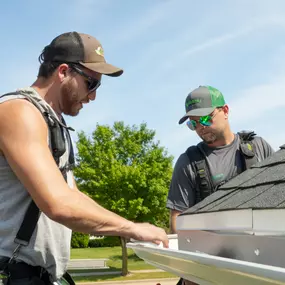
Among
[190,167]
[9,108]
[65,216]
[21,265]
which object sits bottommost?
[21,265]

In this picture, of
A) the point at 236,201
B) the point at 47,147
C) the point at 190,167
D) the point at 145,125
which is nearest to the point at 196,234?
the point at 236,201

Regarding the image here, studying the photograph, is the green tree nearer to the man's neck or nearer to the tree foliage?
the tree foliage

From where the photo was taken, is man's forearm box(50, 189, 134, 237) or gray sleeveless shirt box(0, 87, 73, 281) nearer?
man's forearm box(50, 189, 134, 237)

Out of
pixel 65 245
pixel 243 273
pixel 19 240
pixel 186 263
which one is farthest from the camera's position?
pixel 65 245

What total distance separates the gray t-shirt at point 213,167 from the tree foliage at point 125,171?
2830 cm

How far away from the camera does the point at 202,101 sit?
381 cm

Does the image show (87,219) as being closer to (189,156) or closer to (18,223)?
(18,223)

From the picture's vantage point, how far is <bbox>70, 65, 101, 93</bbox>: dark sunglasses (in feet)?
9.34

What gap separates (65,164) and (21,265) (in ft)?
1.83

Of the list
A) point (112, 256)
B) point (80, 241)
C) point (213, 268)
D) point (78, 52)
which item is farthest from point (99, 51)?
point (80, 241)

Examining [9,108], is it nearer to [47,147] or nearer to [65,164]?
[47,147]

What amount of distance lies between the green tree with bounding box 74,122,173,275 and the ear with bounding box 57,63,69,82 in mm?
29462

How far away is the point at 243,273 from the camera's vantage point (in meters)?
1.33

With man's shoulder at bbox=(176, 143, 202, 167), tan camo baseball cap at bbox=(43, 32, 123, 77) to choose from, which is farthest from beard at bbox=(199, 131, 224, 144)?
tan camo baseball cap at bbox=(43, 32, 123, 77)
